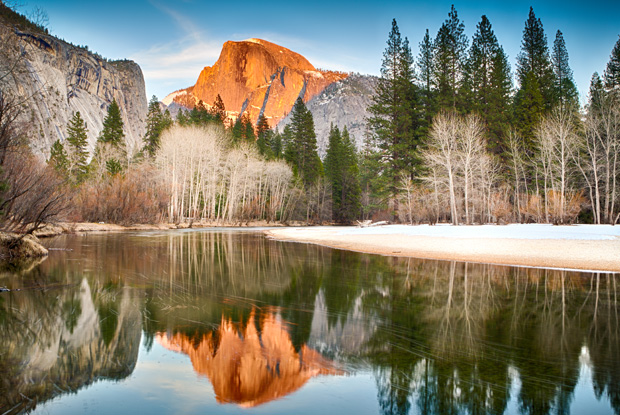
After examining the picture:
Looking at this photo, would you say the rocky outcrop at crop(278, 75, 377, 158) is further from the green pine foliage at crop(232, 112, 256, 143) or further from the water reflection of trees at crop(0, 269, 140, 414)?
the water reflection of trees at crop(0, 269, 140, 414)

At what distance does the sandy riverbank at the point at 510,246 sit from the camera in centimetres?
1417

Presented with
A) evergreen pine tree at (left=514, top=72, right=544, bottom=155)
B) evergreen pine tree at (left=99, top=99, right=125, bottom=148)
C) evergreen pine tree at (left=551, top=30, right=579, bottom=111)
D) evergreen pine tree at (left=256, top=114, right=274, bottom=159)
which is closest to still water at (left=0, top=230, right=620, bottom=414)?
Answer: evergreen pine tree at (left=514, top=72, right=544, bottom=155)

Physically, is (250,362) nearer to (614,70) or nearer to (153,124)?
(614,70)

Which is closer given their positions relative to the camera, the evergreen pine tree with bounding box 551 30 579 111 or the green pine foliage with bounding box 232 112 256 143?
the evergreen pine tree with bounding box 551 30 579 111

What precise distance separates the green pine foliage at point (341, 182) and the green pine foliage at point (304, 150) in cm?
331

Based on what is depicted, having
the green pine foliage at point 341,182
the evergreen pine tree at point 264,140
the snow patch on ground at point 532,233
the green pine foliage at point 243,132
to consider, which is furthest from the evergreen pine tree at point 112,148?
the snow patch on ground at point 532,233

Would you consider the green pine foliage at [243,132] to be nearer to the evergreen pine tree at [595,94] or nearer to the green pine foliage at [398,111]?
the green pine foliage at [398,111]

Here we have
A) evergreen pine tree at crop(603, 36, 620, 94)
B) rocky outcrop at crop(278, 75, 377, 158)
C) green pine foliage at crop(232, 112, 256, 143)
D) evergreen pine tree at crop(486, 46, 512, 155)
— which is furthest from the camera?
rocky outcrop at crop(278, 75, 377, 158)

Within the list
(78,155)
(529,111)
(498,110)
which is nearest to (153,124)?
(78,155)

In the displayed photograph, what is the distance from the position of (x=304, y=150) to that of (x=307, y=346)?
6051 centimetres

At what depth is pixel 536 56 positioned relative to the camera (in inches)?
1690

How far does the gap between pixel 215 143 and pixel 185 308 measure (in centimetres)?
4445

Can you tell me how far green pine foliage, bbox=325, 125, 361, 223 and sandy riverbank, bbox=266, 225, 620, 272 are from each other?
144 ft

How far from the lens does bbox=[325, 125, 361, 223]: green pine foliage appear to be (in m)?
66.9
